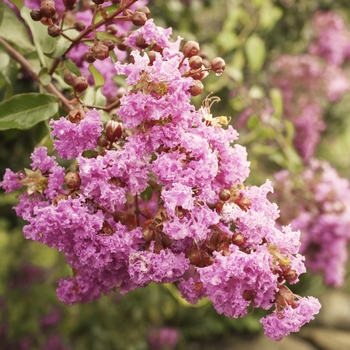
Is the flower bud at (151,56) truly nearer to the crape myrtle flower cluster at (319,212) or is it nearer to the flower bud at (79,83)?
the flower bud at (79,83)

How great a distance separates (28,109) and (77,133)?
0.20m

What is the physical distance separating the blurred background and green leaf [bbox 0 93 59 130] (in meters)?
0.16

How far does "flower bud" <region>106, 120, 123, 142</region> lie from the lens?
0.75m

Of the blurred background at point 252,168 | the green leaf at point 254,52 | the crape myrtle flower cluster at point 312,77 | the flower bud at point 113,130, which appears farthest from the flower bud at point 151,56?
the crape myrtle flower cluster at point 312,77

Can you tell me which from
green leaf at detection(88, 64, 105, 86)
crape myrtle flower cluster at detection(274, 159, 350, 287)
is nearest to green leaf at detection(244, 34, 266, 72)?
crape myrtle flower cluster at detection(274, 159, 350, 287)

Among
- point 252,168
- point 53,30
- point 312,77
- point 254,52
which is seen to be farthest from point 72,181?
point 312,77

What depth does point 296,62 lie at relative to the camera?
2664mm

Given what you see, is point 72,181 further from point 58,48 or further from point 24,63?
point 24,63

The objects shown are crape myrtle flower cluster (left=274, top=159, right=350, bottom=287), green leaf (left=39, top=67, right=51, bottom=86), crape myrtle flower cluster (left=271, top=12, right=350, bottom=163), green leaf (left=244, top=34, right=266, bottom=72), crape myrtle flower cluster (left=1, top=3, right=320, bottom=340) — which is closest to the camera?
crape myrtle flower cluster (left=1, top=3, right=320, bottom=340)

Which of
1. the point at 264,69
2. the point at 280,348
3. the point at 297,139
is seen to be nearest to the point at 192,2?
the point at 264,69

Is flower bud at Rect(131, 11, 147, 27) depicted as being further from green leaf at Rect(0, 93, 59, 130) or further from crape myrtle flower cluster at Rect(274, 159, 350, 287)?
crape myrtle flower cluster at Rect(274, 159, 350, 287)

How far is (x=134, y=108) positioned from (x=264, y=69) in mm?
2076

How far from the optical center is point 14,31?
109 centimetres

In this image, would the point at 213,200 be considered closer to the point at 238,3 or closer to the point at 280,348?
the point at 238,3
